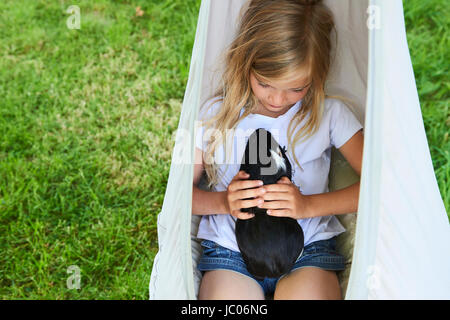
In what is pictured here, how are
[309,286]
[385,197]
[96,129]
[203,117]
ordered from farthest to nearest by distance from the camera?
[96,129] → [203,117] → [309,286] → [385,197]

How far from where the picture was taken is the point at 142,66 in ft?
7.59

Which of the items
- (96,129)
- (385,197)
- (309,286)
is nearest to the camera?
(385,197)

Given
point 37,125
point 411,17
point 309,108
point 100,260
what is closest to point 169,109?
point 37,125

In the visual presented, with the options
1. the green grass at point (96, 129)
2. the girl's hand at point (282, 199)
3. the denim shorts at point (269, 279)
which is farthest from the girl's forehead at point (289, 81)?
the green grass at point (96, 129)

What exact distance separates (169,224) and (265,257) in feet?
0.82

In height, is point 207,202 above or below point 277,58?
below

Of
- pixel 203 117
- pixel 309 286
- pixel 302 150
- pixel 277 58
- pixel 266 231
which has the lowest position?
pixel 309 286

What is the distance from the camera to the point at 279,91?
1.19 meters

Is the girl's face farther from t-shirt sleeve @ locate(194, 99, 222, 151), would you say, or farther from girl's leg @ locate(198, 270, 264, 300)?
girl's leg @ locate(198, 270, 264, 300)

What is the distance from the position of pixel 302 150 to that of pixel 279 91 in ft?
0.66

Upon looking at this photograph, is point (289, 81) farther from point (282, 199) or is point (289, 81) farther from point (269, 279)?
point (269, 279)

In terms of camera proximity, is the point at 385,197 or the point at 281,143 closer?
the point at 385,197

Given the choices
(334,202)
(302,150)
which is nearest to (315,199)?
(334,202)

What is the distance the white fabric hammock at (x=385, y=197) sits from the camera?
884mm
